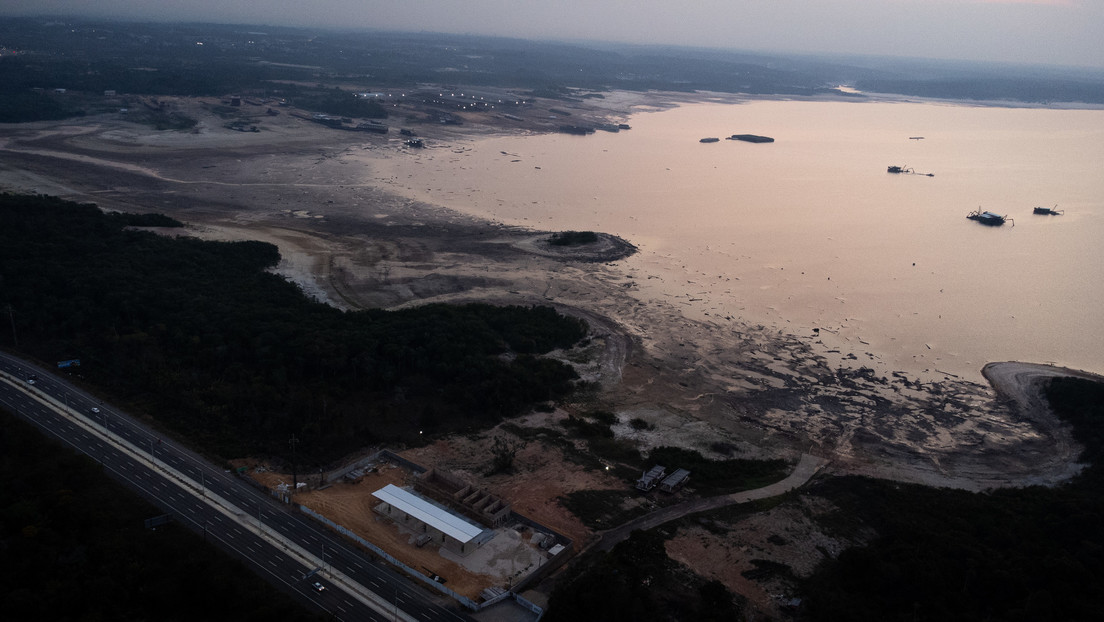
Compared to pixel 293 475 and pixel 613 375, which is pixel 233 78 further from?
pixel 293 475

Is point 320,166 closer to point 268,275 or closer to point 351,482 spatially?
point 268,275

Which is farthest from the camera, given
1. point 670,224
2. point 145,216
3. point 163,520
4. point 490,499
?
point 670,224

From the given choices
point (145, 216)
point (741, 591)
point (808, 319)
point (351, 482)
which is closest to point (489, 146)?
point (145, 216)

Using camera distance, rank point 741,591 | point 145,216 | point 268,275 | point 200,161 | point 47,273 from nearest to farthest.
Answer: point 741,591
point 47,273
point 268,275
point 145,216
point 200,161

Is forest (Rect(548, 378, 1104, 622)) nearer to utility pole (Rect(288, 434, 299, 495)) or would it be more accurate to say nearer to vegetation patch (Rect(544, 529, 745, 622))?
vegetation patch (Rect(544, 529, 745, 622))

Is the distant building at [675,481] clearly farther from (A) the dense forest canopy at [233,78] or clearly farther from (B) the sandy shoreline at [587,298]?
(A) the dense forest canopy at [233,78]

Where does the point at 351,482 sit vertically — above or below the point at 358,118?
below

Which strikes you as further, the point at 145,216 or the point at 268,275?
the point at 145,216

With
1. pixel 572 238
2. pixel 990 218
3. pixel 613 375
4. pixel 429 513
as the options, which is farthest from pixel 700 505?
pixel 990 218
